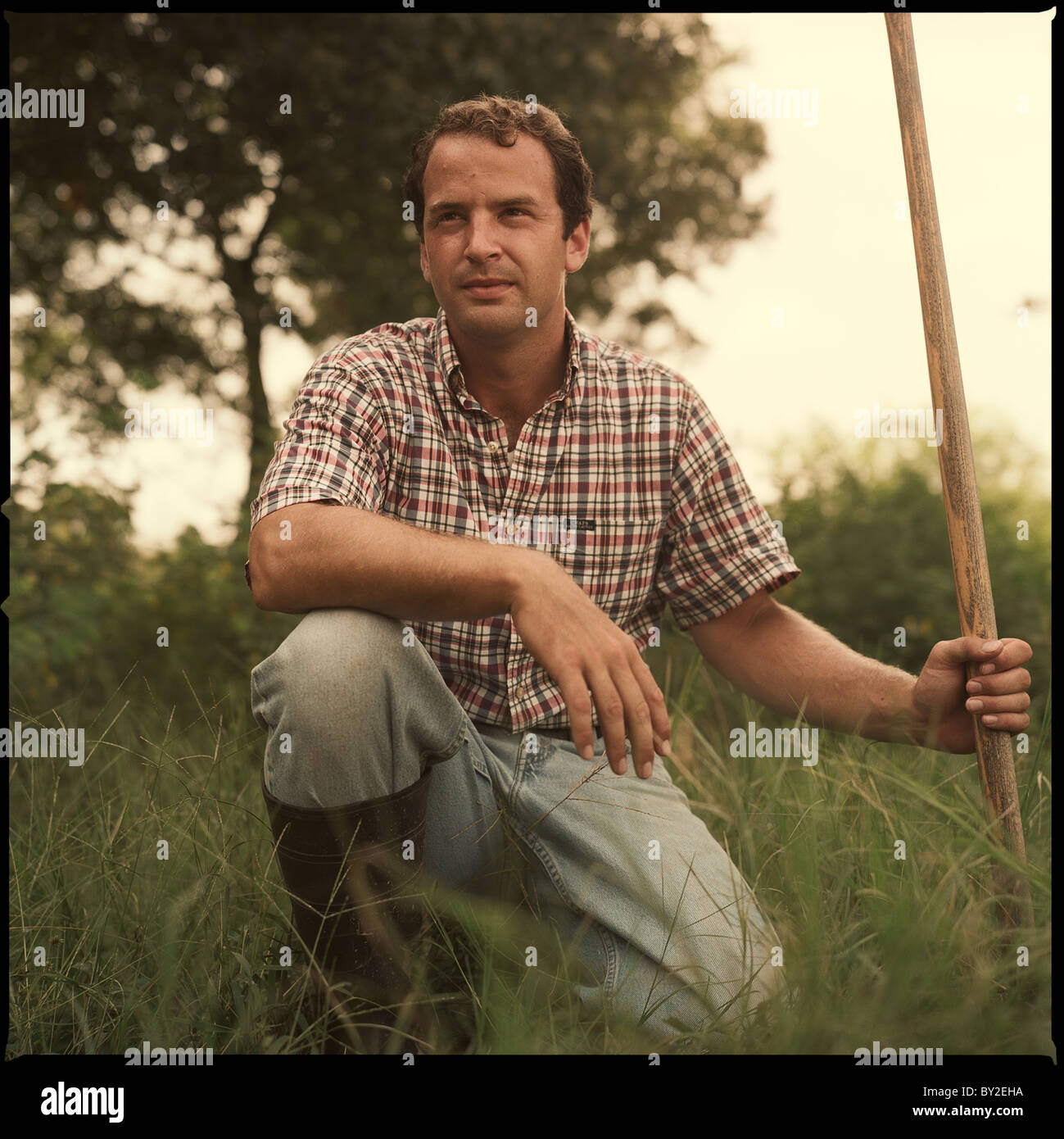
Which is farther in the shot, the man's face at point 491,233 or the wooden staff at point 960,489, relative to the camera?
the man's face at point 491,233

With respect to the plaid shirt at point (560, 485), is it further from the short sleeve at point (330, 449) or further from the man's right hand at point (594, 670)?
the man's right hand at point (594, 670)

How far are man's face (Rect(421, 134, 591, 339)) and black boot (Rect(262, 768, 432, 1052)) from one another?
1.08 m

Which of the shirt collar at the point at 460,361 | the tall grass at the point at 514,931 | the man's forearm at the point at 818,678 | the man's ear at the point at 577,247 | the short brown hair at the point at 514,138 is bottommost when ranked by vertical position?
the tall grass at the point at 514,931

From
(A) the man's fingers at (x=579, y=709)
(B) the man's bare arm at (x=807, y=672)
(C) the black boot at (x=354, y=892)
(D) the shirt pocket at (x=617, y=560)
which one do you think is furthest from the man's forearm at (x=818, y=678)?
(C) the black boot at (x=354, y=892)

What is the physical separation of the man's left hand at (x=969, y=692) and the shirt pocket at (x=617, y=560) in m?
0.68

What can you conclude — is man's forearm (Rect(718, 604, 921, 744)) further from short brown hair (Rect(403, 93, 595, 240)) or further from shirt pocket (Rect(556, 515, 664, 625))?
short brown hair (Rect(403, 93, 595, 240))

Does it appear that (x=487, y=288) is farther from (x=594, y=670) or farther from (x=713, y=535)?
(x=594, y=670)

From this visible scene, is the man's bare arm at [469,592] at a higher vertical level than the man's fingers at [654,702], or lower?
higher

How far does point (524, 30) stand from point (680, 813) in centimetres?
436

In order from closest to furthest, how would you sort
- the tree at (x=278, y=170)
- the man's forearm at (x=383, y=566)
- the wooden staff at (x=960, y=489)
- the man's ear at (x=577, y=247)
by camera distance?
the man's forearm at (x=383, y=566)
the wooden staff at (x=960, y=489)
the man's ear at (x=577, y=247)
the tree at (x=278, y=170)

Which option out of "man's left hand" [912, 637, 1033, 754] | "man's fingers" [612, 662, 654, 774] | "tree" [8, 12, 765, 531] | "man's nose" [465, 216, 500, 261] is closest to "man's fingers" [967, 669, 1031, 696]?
"man's left hand" [912, 637, 1033, 754]

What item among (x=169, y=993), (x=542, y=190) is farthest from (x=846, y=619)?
(x=169, y=993)

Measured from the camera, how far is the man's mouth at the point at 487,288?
224cm

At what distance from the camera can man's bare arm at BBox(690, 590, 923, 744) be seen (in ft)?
6.76
